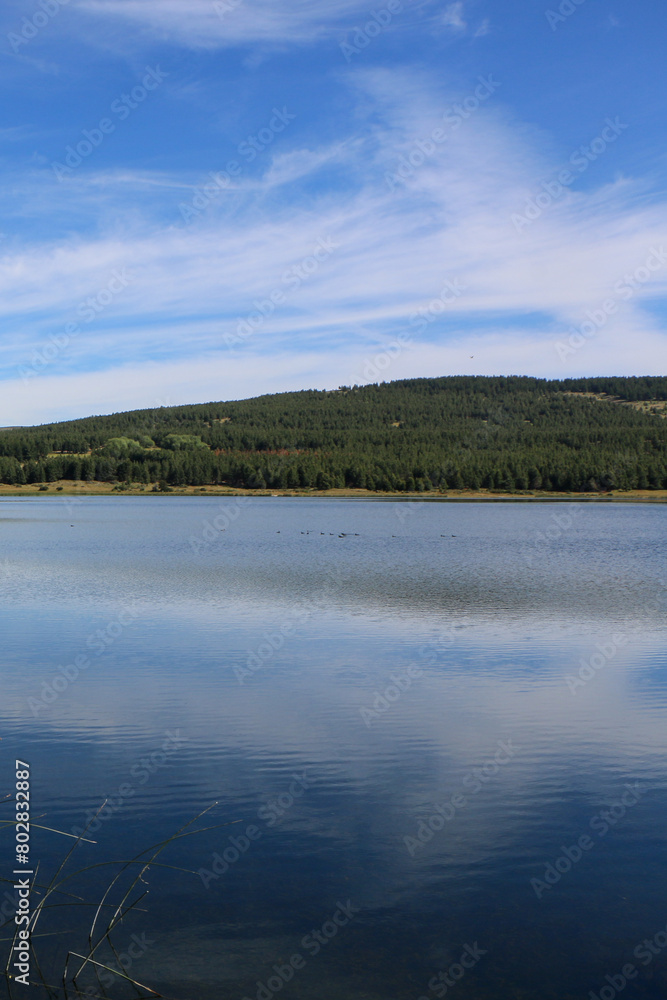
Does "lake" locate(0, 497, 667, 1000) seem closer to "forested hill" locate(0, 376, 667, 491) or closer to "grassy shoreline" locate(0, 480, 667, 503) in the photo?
"grassy shoreline" locate(0, 480, 667, 503)

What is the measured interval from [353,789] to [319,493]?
13153 cm

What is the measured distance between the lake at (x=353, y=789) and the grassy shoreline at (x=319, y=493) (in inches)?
4098

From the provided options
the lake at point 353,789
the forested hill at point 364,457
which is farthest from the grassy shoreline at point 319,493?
the lake at point 353,789

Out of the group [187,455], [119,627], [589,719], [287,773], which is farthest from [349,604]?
[187,455]

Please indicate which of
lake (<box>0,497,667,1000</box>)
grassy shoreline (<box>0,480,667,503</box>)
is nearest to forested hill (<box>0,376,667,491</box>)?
grassy shoreline (<box>0,480,667,503</box>)

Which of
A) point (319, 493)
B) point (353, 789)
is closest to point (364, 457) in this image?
point (319, 493)

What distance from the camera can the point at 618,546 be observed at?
142 feet

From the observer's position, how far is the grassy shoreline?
4879 inches

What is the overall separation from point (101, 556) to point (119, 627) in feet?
57.3

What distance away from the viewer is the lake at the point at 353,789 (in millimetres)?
6309

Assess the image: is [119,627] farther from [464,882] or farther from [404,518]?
[404,518]

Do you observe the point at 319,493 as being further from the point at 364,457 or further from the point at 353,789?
the point at 353,789

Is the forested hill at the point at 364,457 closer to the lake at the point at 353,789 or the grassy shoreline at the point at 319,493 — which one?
the grassy shoreline at the point at 319,493

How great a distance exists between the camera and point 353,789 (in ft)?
31.0
